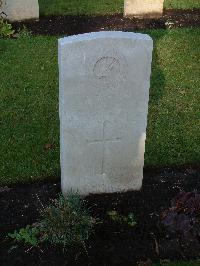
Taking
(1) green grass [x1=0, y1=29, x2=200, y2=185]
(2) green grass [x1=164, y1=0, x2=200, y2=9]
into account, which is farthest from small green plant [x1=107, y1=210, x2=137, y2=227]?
(2) green grass [x1=164, y1=0, x2=200, y2=9]

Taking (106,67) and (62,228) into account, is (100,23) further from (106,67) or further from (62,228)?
(62,228)

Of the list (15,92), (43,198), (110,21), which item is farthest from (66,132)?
(110,21)

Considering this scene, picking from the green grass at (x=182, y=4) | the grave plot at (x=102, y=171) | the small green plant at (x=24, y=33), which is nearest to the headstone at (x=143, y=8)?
the green grass at (x=182, y=4)

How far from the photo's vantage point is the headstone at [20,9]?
30.1ft

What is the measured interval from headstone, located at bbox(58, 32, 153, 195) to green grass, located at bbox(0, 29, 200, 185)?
752mm

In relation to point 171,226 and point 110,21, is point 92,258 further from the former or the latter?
point 110,21

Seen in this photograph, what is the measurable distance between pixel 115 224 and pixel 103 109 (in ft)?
3.53

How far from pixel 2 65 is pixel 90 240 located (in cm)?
403

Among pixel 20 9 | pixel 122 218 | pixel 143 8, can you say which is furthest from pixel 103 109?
pixel 143 8

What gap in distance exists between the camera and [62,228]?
4312 mm

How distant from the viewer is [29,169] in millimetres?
5438

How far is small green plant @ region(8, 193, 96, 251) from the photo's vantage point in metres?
4.32

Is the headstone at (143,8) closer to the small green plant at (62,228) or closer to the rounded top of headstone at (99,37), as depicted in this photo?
the rounded top of headstone at (99,37)

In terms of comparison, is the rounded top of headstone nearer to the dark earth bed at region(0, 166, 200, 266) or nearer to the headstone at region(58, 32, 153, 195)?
the headstone at region(58, 32, 153, 195)
